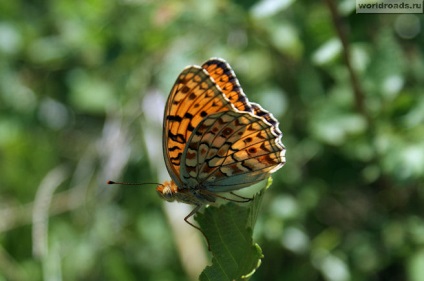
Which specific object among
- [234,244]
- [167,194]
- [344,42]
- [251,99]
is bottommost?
[234,244]

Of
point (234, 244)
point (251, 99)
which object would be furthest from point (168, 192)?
point (251, 99)

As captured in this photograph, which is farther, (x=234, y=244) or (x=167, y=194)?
(x=167, y=194)

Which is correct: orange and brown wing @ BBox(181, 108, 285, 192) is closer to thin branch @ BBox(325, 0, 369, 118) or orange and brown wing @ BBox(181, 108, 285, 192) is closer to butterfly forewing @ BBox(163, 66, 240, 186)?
butterfly forewing @ BBox(163, 66, 240, 186)

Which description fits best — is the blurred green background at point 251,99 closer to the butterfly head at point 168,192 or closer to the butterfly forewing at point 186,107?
the butterfly forewing at point 186,107

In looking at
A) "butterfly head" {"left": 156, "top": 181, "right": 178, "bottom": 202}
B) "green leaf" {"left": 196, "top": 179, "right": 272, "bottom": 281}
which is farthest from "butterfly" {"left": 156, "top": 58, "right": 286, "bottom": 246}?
"green leaf" {"left": 196, "top": 179, "right": 272, "bottom": 281}

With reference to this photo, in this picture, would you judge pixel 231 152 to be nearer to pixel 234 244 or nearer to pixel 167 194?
pixel 167 194

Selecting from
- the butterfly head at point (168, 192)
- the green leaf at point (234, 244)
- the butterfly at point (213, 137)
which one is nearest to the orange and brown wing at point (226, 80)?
the butterfly at point (213, 137)

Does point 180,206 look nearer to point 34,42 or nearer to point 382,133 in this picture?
point 382,133
